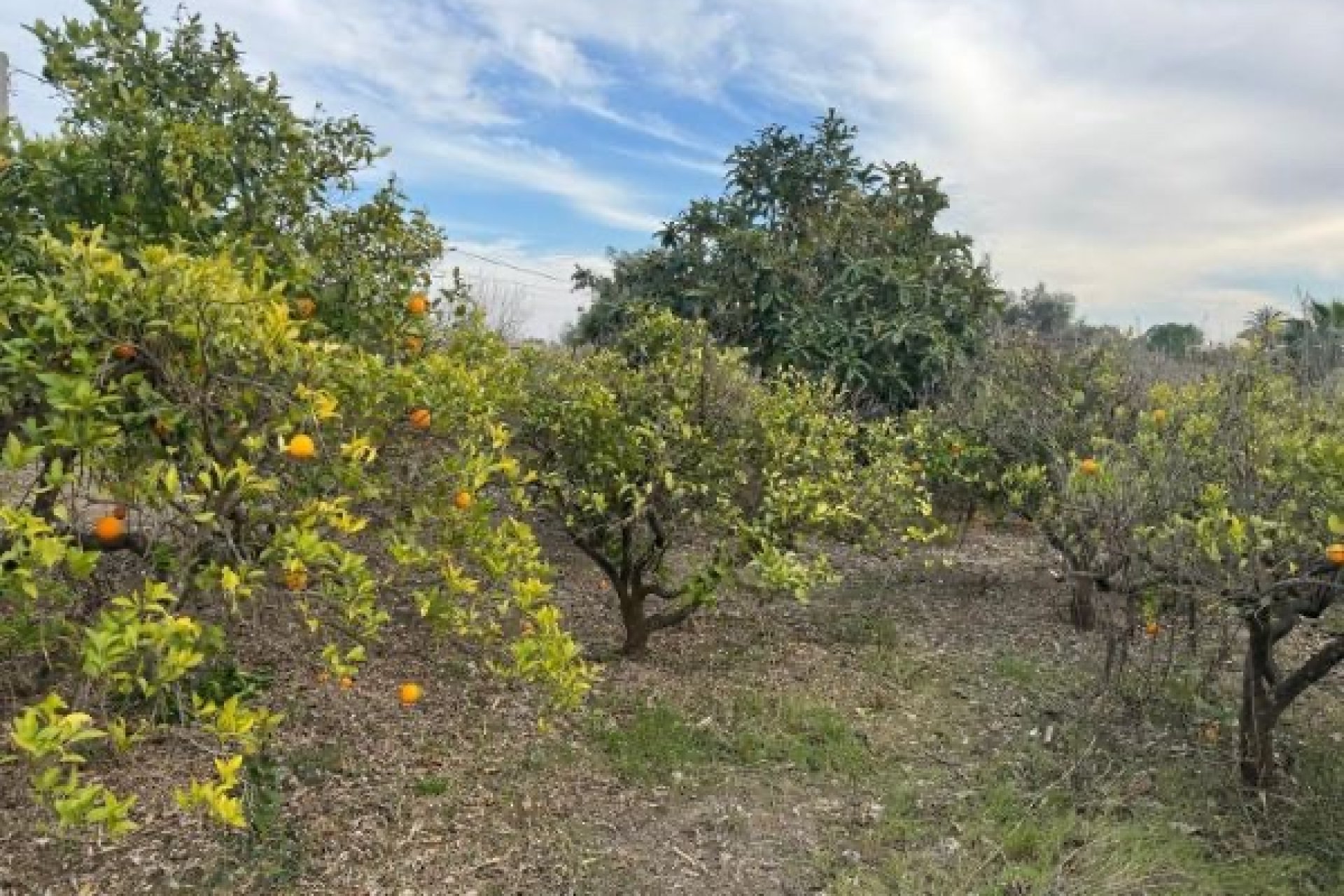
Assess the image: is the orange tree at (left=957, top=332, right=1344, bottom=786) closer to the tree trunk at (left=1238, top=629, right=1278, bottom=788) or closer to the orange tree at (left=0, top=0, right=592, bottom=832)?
the tree trunk at (left=1238, top=629, right=1278, bottom=788)

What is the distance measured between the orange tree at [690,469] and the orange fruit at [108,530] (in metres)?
2.22

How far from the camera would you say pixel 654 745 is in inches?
159

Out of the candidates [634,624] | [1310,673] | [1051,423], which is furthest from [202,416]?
[1051,423]

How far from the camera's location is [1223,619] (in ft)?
13.2

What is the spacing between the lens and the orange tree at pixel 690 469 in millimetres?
4379

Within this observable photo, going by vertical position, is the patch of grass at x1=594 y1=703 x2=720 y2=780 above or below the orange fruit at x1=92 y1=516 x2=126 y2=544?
below

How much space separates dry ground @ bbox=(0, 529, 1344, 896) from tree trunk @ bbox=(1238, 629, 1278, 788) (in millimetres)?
119

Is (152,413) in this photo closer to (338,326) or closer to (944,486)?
(338,326)

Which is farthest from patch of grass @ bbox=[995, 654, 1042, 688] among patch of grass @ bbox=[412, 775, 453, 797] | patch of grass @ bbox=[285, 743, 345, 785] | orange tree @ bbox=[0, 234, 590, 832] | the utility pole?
the utility pole

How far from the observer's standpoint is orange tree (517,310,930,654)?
14.4ft

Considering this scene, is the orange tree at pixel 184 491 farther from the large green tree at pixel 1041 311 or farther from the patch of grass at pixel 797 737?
the large green tree at pixel 1041 311

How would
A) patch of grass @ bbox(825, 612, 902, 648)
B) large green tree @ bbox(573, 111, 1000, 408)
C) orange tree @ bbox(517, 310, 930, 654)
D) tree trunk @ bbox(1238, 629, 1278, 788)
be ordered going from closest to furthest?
tree trunk @ bbox(1238, 629, 1278, 788)
orange tree @ bbox(517, 310, 930, 654)
patch of grass @ bbox(825, 612, 902, 648)
large green tree @ bbox(573, 111, 1000, 408)

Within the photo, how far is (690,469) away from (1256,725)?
2539mm

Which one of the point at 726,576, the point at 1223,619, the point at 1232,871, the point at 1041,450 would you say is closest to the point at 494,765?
the point at 726,576
